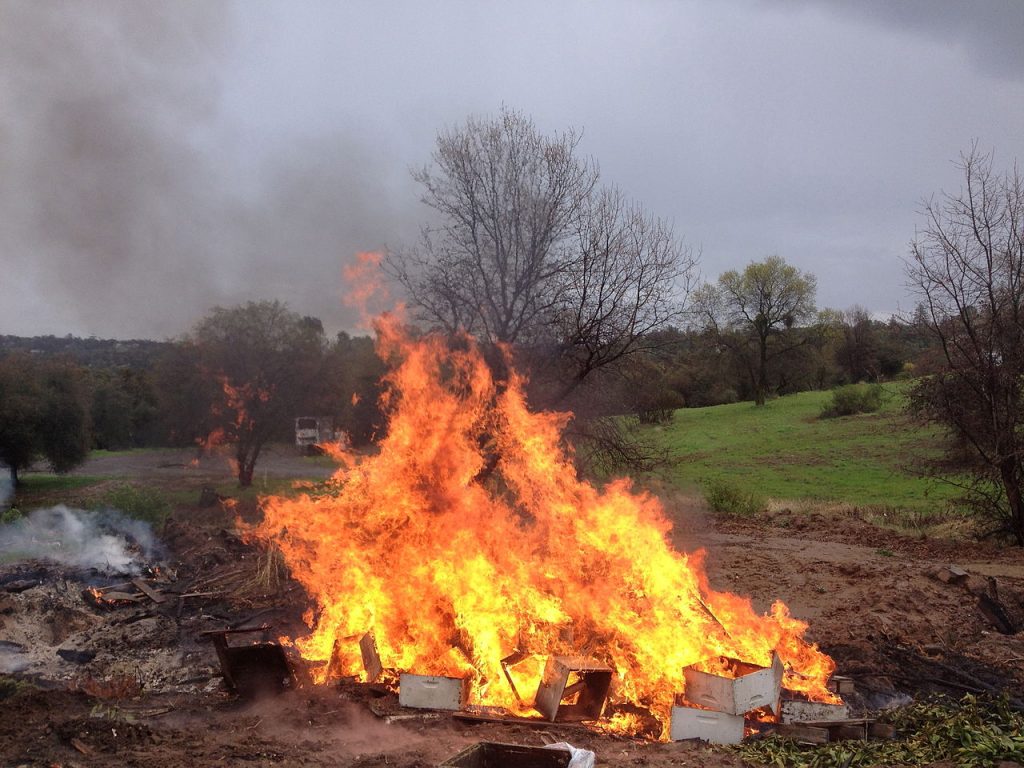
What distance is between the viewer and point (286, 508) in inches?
380

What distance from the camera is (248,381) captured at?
19.4m

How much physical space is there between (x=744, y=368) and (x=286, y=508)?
42.5m

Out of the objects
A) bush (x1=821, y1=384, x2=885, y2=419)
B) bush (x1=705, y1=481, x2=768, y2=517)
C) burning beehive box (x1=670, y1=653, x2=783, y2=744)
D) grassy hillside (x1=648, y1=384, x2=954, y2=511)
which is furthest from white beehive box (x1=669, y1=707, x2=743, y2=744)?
bush (x1=821, y1=384, x2=885, y2=419)

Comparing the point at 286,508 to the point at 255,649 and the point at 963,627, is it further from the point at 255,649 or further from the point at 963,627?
the point at 963,627

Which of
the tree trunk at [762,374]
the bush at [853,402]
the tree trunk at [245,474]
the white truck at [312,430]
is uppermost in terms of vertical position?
the tree trunk at [762,374]

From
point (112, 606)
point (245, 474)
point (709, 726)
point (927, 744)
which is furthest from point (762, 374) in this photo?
point (709, 726)

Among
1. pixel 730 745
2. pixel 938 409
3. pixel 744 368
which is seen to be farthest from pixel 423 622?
pixel 744 368

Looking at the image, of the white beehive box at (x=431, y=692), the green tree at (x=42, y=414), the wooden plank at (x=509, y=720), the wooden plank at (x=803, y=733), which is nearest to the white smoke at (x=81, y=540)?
the green tree at (x=42, y=414)

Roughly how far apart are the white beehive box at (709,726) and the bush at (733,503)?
13.4 meters

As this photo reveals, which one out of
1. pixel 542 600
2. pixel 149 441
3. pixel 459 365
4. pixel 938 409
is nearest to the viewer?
pixel 542 600

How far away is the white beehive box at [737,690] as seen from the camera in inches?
250

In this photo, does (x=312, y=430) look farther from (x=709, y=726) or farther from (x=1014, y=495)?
(x=1014, y=495)

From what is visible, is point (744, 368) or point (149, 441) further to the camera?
point (744, 368)

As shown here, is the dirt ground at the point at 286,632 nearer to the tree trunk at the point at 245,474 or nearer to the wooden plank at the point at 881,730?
the wooden plank at the point at 881,730
